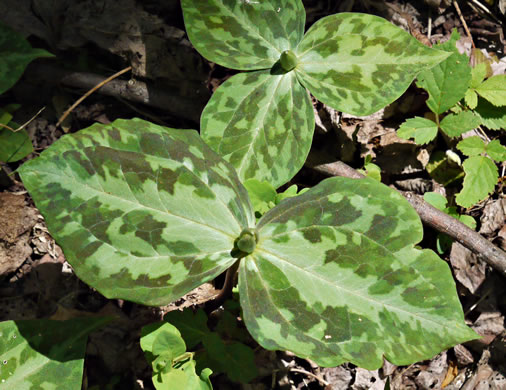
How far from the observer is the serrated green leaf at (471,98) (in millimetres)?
2619

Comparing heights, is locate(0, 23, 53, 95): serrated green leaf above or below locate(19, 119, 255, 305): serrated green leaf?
above

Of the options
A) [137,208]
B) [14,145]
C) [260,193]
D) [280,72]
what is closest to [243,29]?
[280,72]

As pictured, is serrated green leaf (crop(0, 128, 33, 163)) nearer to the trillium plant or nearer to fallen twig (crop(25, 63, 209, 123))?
fallen twig (crop(25, 63, 209, 123))

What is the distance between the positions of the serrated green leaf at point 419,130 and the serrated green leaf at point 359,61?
0.52 m

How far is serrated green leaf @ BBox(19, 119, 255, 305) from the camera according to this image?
1.67m

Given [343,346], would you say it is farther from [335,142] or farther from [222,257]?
[335,142]

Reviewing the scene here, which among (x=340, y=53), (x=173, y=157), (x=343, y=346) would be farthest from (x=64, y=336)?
Result: (x=340, y=53)

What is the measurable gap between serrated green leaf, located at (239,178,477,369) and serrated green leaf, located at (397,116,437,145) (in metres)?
0.86

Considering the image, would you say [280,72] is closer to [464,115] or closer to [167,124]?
[167,124]

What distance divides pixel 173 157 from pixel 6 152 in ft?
Result: 3.93

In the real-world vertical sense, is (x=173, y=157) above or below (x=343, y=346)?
above

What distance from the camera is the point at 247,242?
1.73 m

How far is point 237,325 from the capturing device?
2352mm

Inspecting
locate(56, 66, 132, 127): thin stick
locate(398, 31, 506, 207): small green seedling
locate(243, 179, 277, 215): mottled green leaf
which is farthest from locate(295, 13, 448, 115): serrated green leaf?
locate(56, 66, 132, 127): thin stick
